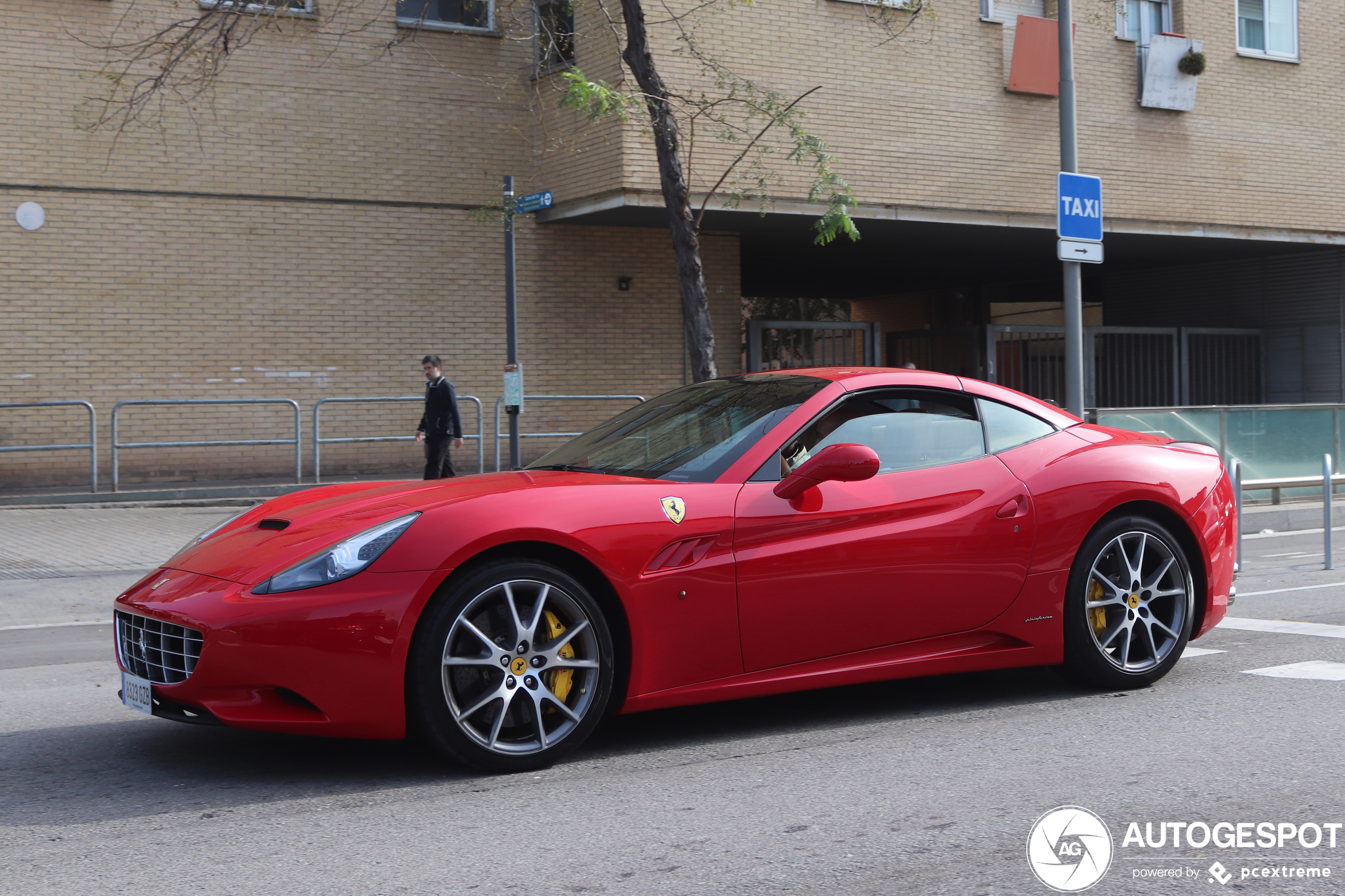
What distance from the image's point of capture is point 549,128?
55.3 feet

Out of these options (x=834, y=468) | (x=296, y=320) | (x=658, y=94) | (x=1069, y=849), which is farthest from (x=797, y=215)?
(x=1069, y=849)

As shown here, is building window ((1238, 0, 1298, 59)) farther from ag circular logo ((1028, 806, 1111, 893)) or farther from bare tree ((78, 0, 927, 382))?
ag circular logo ((1028, 806, 1111, 893))

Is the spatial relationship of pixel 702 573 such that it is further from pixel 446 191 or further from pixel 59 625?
pixel 446 191

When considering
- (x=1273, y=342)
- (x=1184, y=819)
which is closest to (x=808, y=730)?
(x=1184, y=819)

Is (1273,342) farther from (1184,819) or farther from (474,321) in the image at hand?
(1184,819)

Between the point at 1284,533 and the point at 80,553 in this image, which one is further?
the point at 1284,533

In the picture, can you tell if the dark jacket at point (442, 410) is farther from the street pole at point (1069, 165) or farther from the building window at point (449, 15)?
the street pole at point (1069, 165)

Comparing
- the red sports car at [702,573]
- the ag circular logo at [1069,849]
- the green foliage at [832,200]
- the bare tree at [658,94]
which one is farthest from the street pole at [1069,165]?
the ag circular logo at [1069,849]

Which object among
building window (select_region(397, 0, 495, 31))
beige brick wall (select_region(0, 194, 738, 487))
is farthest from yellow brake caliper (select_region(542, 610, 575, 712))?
building window (select_region(397, 0, 495, 31))

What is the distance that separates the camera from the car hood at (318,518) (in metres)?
4.27

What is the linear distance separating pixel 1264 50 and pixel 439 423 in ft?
49.1

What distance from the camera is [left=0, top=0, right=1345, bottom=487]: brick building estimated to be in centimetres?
1537

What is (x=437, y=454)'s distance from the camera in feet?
45.5

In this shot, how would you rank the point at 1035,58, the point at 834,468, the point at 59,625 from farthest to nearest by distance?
the point at 1035,58 < the point at 59,625 < the point at 834,468
